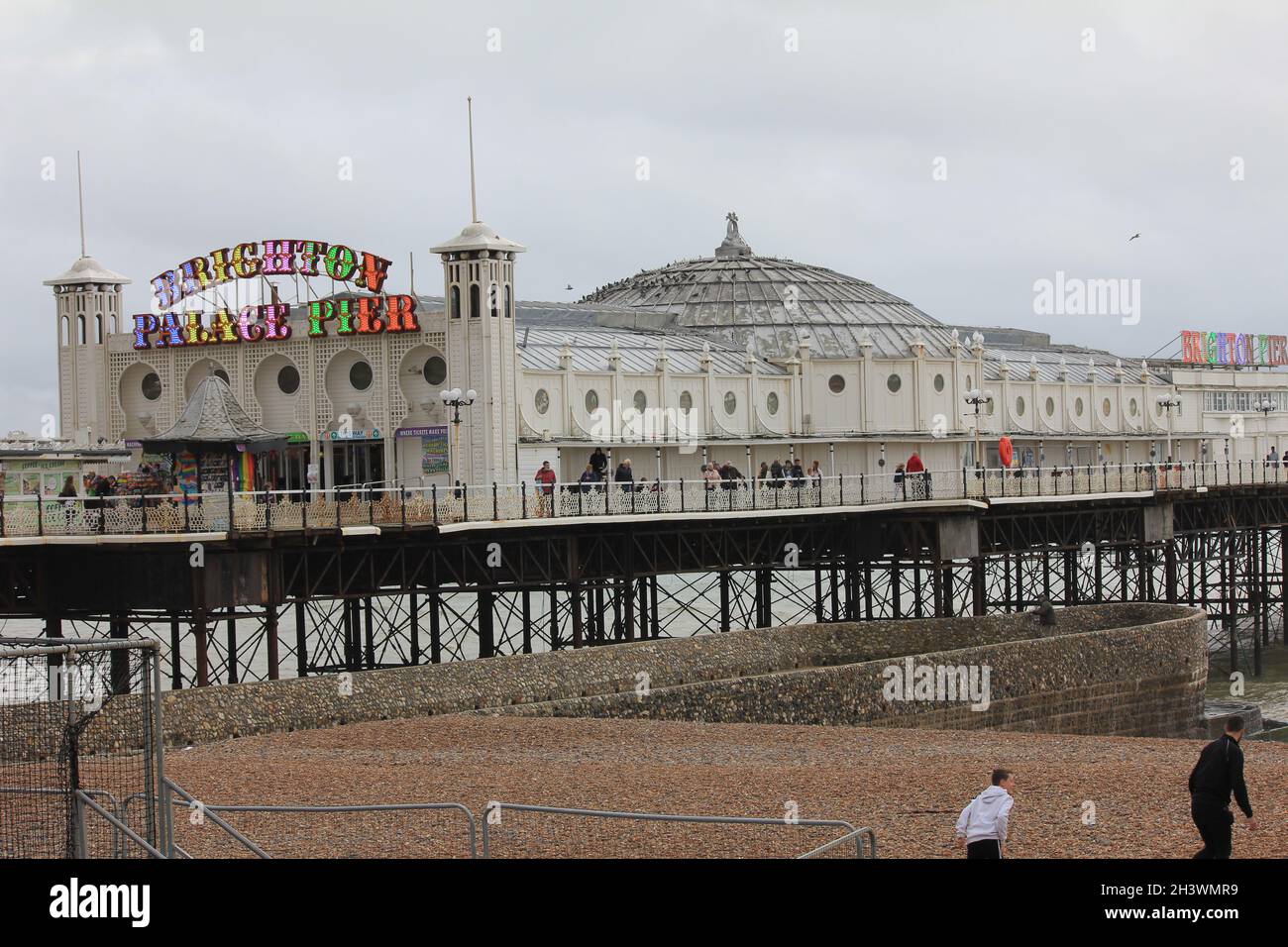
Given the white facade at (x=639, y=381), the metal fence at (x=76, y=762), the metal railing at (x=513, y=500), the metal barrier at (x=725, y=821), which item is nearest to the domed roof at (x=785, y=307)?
the white facade at (x=639, y=381)

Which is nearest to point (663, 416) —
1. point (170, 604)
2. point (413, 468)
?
point (413, 468)

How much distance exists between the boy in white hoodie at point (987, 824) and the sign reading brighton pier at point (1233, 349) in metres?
79.5

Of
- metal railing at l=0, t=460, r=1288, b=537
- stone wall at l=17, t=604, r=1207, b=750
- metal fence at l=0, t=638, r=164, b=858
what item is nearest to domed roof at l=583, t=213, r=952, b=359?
metal railing at l=0, t=460, r=1288, b=537

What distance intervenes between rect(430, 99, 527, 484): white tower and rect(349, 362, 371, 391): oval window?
9.10 ft

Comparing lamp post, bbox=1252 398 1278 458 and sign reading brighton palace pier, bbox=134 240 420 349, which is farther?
lamp post, bbox=1252 398 1278 458

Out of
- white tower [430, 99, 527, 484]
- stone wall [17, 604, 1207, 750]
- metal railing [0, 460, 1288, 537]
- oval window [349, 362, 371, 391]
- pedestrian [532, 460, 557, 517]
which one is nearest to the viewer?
stone wall [17, 604, 1207, 750]

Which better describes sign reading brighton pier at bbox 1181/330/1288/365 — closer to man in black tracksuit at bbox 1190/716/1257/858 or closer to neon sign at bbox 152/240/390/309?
neon sign at bbox 152/240/390/309

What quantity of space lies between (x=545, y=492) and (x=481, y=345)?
13.9ft

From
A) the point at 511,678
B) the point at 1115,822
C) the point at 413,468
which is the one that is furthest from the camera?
the point at 413,468

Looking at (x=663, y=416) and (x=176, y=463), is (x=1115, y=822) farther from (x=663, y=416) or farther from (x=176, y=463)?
(x=663, y=416)

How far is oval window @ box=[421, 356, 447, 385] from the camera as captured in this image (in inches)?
1881

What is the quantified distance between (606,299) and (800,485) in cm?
3089

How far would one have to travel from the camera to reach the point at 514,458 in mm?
47469
